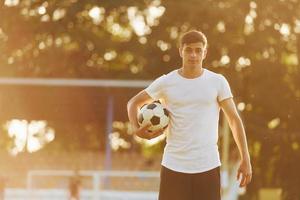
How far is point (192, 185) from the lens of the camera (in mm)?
5785

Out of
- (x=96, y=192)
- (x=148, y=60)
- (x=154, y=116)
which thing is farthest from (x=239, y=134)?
(x=148, y=60)

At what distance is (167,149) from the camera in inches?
231

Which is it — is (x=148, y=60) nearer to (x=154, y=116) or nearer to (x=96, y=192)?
(x=96, y=192)

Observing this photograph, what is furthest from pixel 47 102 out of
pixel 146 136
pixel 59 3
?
pixel 146 136

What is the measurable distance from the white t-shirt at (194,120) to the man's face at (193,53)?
→ 107 mm

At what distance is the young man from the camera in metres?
5.73

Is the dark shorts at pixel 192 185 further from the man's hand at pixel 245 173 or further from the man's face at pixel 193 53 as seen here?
the man's face at pixel 193 53

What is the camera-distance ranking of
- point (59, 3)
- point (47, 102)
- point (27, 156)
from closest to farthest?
point (47, 102), point (59, 3), point (27, 156)

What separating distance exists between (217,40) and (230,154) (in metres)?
2.96

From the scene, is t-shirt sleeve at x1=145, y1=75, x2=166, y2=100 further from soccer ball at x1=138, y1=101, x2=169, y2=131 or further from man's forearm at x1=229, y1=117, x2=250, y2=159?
man's forearm at x1=229, y1=117, x2=250, y2=159

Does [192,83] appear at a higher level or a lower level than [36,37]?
lower

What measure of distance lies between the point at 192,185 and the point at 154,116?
0.53 meters

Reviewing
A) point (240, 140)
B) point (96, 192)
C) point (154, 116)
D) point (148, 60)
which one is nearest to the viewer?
point (240, 140)

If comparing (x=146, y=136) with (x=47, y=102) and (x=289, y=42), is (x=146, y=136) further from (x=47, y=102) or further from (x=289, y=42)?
(x=289, y=42)
